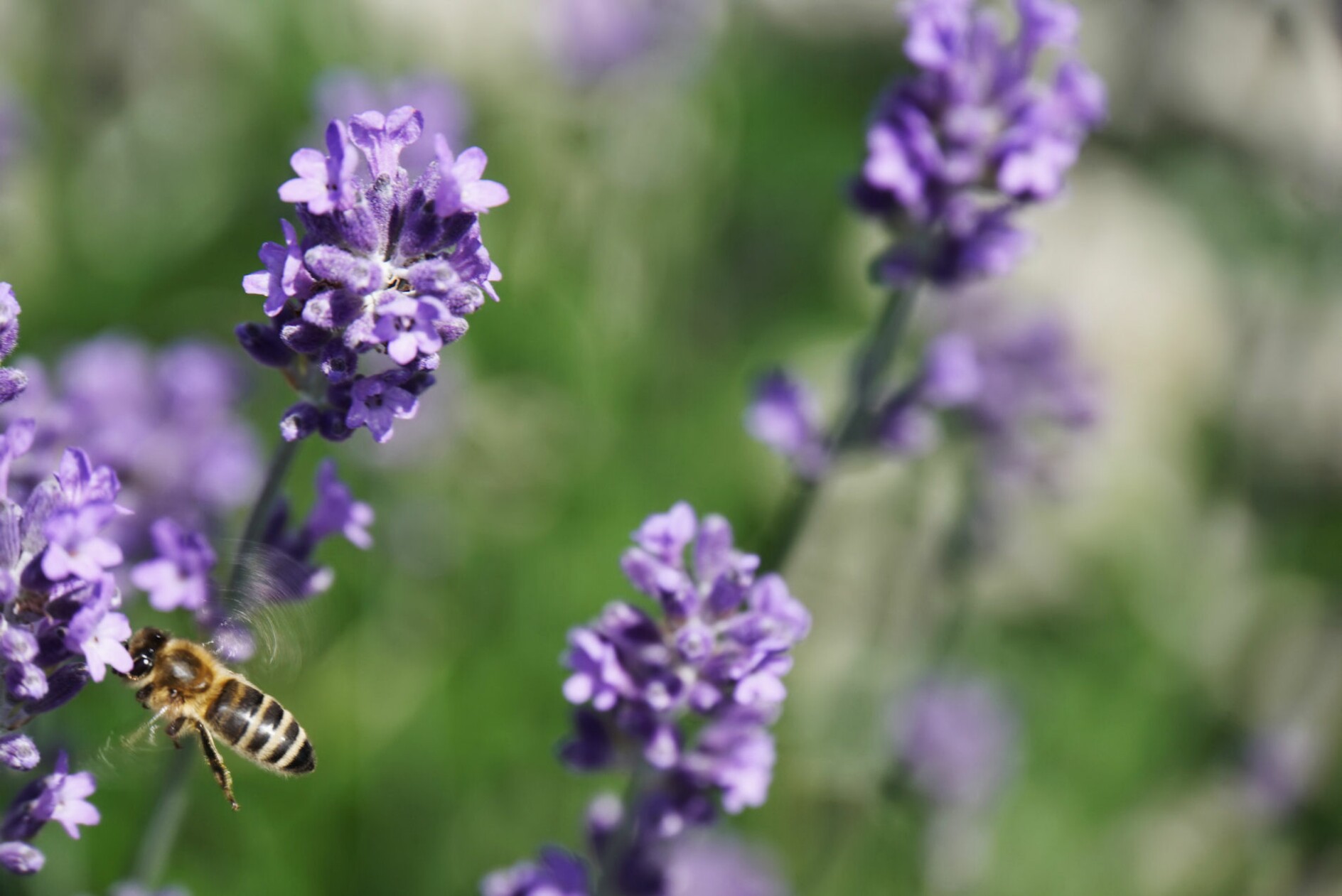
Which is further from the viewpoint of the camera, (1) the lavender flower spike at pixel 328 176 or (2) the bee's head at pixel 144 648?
(2) the bee's head at pixel 144 648

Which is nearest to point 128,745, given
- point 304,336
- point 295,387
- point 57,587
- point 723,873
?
point 57,587

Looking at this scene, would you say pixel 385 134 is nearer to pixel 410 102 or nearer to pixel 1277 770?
pixel 410 102

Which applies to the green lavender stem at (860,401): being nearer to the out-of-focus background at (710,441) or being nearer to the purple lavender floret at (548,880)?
the out-of-focus background at (710,441)

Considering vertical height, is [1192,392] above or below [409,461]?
above

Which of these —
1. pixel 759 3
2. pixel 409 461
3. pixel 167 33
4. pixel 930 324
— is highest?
pixel 759 3

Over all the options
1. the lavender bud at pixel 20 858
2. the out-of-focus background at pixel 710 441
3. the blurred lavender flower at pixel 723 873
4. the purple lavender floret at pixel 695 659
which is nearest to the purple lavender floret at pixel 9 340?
the lavender bud at pixel 20 858

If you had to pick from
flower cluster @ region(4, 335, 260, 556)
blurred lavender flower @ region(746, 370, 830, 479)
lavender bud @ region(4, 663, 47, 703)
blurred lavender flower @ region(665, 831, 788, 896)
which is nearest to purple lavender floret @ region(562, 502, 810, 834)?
lavender bud @ region(4, 663, 47, 703)

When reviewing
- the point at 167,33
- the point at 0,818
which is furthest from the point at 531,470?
the point at 0,818

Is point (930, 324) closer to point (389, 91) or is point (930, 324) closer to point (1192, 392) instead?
point (389, 91)
